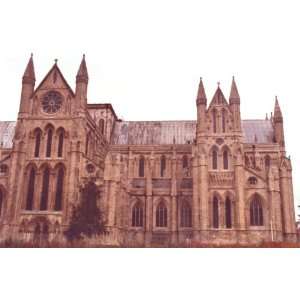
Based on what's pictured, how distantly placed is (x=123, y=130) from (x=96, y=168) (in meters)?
23.7

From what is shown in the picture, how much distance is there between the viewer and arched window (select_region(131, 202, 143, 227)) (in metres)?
62.7

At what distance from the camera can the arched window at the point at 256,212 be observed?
5872 cm

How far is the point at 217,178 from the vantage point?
60.8 m

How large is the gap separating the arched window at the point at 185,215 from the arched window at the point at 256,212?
9.53 m

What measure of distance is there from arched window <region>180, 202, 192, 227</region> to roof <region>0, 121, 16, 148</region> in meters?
35.1

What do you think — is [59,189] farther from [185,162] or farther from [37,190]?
[185,162]

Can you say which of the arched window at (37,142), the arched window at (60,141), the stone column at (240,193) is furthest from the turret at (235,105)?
the arched window at (37,142)

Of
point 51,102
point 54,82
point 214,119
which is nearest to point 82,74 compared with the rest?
point 54,82

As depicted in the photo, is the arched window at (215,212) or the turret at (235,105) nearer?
the arched window at (215,212)

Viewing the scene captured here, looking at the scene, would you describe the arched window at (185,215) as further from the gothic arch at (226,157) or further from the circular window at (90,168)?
the circular window at (90,168)

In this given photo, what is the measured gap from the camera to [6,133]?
77250 mm

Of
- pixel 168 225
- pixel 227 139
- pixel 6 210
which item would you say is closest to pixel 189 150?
pixel 227 139

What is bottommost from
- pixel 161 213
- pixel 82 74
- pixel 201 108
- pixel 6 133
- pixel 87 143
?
pixel 161 213

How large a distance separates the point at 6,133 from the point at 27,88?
67.0 feet
